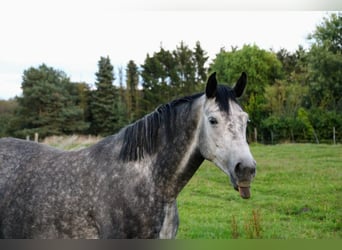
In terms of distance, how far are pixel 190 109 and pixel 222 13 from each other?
129 centimetres

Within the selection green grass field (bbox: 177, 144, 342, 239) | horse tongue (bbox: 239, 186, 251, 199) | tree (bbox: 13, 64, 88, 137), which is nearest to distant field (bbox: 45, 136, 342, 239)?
green grass field (bbox: 177, 144, 342, 239)

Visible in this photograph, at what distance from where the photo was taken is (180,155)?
1570 millimetres

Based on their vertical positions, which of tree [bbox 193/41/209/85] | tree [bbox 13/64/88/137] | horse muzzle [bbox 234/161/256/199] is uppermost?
tree [bbox 193/41/209/85]

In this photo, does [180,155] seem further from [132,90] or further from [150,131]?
[132,90]

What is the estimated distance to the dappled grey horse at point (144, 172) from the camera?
57.9 inches

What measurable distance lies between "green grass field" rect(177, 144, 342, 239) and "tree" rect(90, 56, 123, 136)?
926 mm

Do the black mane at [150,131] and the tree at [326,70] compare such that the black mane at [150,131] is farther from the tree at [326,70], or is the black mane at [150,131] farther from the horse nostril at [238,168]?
the tree at [326,70]

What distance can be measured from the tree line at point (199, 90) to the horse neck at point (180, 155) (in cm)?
124

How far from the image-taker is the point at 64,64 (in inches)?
114

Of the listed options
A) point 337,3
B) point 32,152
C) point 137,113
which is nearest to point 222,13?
point 337,3

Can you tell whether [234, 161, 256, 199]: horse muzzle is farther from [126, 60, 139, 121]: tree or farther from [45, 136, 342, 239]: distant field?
[126, 60, 139, 121]: tree

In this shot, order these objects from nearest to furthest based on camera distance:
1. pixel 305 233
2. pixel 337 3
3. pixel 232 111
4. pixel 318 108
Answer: pixel 232 111 → pixel 337 3 → pixel 305 233 → pixel 318 108

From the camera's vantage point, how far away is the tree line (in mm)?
2768

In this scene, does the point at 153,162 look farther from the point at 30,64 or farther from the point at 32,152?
the point at 30,64
